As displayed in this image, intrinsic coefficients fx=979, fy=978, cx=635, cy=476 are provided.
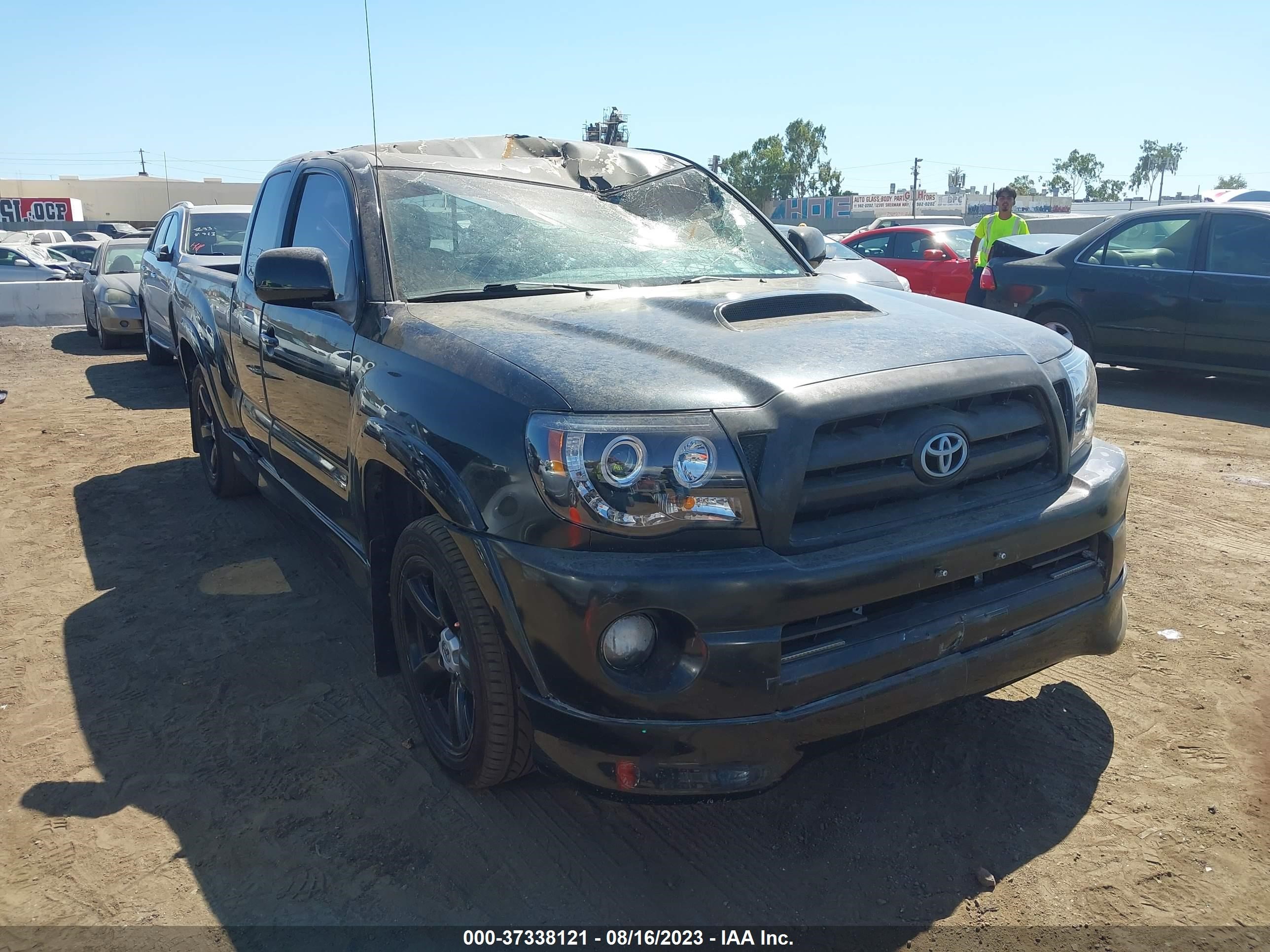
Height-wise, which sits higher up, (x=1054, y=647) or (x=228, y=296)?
(x=228, y=296)

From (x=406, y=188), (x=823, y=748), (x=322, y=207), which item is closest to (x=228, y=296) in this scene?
(x=322, y=207)

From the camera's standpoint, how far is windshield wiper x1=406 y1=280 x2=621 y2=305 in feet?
10.5

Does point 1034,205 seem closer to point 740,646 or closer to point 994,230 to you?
point 994,230

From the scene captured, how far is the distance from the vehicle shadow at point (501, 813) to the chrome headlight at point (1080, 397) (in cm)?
93

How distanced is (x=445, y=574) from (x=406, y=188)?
1.61 metres

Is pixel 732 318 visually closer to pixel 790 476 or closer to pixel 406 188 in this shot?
pixel 790 476

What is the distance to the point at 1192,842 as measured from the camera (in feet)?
8.45

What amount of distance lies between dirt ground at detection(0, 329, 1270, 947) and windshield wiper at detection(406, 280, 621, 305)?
1.41m

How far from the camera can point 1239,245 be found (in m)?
7.91

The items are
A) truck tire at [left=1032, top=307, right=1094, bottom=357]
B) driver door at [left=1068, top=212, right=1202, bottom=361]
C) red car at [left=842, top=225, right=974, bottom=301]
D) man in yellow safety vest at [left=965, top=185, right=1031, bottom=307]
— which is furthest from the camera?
red car at [left=842, top=225, right=974, bottom=301]

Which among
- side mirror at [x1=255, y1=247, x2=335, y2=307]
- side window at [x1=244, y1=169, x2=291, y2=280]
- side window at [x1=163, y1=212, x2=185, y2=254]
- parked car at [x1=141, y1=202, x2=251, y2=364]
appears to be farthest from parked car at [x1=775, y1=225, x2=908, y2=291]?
side mirror at [x1=255, y1=247, x2=335, y2=307]

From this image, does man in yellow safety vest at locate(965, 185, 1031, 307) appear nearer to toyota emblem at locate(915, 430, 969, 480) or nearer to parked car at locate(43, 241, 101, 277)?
toyota emblem at locate(915, 430, 969, 480)

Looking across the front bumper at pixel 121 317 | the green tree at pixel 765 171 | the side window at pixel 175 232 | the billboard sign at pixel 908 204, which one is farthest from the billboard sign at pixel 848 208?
the side window at pixel 175 232

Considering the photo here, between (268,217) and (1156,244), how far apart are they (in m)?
7.36
